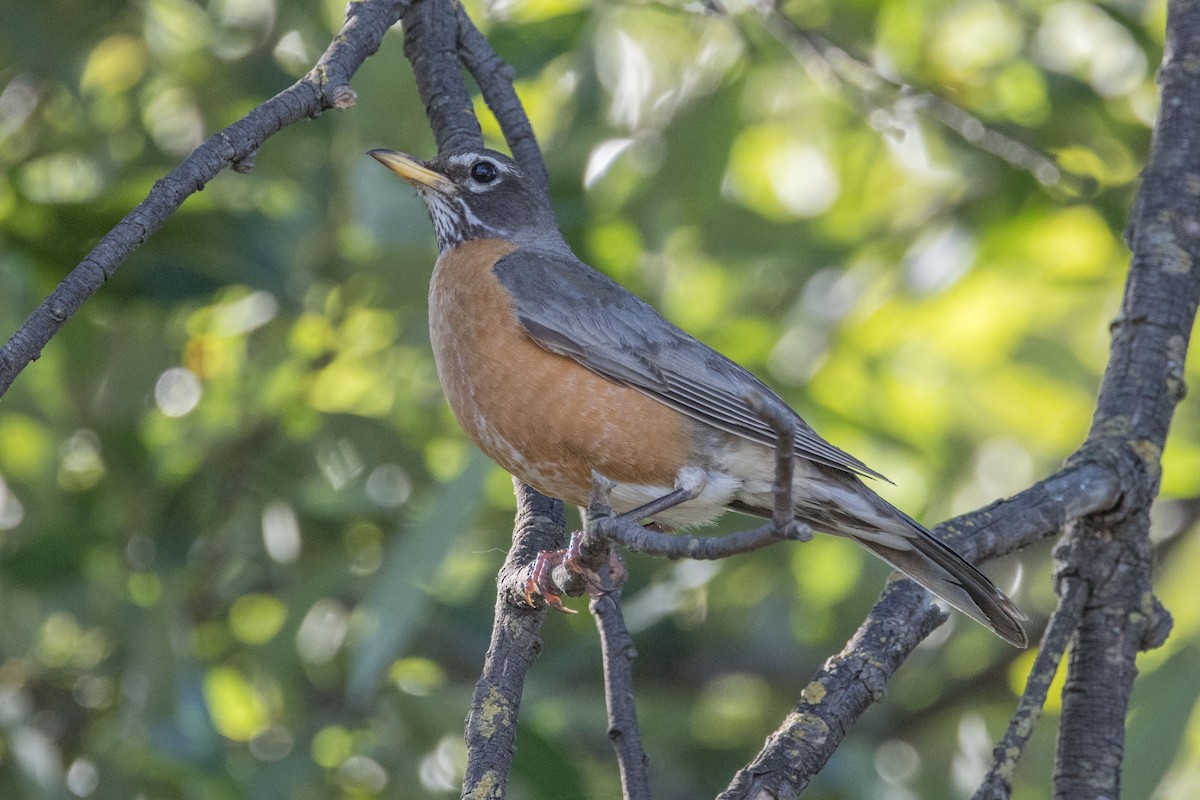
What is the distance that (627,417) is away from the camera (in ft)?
11.0

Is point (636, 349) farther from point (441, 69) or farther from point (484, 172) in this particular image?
point (441, 69)

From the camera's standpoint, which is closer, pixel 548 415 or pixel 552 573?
pixel 552 573

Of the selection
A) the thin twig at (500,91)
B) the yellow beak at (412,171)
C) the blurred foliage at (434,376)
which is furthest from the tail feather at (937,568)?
the yellow beak at (412,171)

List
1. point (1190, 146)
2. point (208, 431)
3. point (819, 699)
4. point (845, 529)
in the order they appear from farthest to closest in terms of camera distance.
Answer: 1. point (208, 431)
2. point (1190, 146)
3. point (845, 529)
4. point (819, 699)

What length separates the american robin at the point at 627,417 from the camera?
327 cm

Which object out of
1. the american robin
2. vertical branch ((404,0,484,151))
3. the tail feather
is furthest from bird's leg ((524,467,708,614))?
vertical branch ((404,0,484,151))

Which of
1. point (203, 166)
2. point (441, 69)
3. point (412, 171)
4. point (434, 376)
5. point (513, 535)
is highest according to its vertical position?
point (441, 69)

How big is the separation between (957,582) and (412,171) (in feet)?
6.23

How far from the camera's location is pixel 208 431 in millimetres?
4367

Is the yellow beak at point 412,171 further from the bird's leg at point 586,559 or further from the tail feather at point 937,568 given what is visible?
the tail feather at point 937,568

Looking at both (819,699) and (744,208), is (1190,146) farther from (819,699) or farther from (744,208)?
(819,699)

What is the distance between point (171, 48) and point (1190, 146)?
3.34 metres

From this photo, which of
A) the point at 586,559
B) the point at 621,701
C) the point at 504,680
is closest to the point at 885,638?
the point at 621,701

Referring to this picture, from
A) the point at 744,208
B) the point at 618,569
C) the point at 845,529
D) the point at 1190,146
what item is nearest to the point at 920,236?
the point at 744,208
